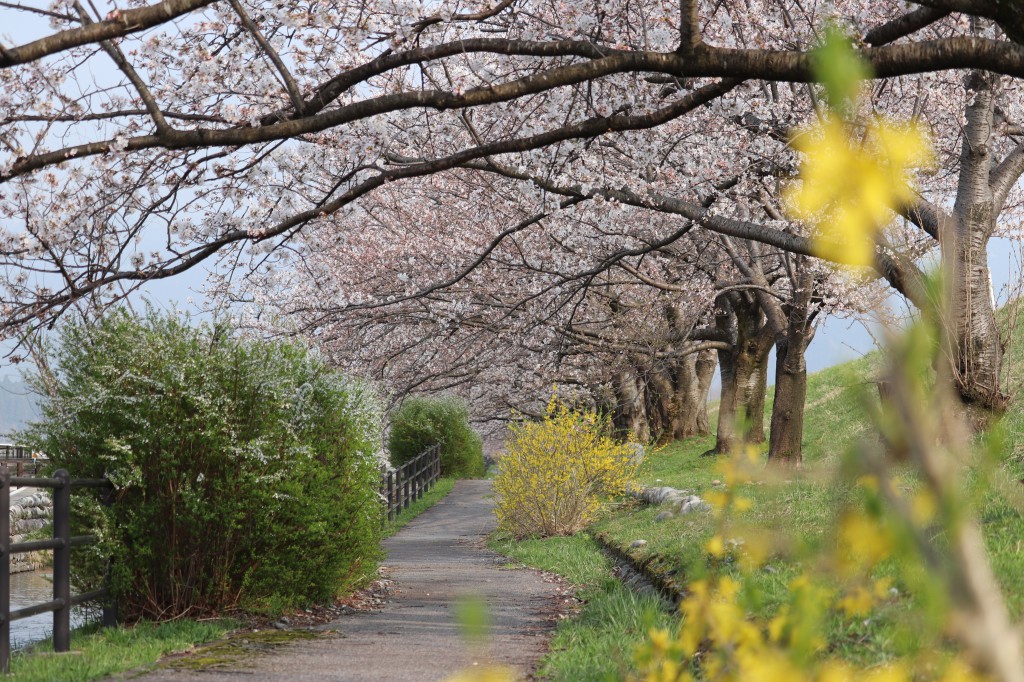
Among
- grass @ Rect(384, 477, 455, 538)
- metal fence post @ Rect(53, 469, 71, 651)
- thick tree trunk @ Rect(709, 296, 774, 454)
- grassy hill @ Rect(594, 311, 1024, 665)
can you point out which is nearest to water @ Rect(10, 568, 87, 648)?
metal fence post @ Rect(53, 469, 71, 651)

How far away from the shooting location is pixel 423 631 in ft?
26.0

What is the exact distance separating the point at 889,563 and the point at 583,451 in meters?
8.01

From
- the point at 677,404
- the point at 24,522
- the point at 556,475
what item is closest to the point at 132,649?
the point at 556,475

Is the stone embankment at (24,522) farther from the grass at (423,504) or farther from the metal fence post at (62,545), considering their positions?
the metal fence post at (62,545)

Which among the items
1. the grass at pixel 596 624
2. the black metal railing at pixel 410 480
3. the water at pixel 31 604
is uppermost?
the black metal railing at pixel 410 480

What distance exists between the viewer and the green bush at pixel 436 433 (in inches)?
1196

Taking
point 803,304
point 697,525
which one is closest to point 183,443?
point 697,525

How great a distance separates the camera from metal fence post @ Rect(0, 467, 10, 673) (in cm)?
660

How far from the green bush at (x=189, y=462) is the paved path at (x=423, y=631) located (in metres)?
0.98

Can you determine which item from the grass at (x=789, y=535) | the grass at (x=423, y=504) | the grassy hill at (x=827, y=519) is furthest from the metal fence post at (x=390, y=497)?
the grass at (x=789, y=535)

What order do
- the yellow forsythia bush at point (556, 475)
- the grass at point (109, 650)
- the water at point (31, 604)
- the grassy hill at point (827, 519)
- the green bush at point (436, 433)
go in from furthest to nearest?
the green bush at point (436, 433) < the yellow forsythia bush at point (556, 475) < the water at point (31, 604) < the grass at point (109, 650) < the grassy hill at point (827, 519)

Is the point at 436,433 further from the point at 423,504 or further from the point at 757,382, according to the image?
the point at 757,382

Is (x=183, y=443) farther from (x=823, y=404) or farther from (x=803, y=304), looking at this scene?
(x=823, y=404)

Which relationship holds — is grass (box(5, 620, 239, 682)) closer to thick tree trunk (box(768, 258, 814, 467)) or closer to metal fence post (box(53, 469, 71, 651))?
metal fence post (box(53, 469, 71, 651))
